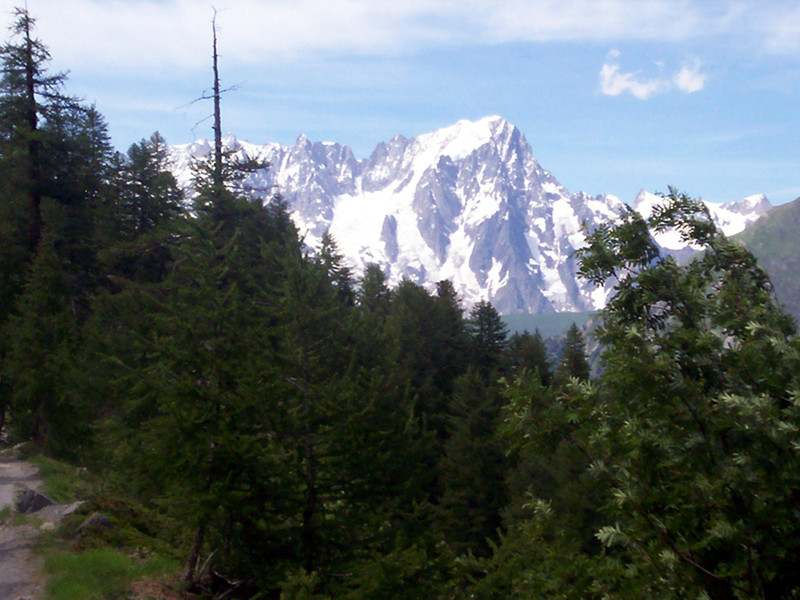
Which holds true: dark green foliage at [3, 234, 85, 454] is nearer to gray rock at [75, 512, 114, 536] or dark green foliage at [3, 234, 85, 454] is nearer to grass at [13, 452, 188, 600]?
grass at [13, 452, 188, 600]

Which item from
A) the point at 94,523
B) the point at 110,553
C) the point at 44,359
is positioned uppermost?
the point at 44,359

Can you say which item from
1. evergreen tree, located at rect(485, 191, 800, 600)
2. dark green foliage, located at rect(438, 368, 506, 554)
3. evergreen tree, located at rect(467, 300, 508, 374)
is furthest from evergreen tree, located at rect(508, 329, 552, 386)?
evergreen tree, located at rect(485, 191, 800, 600)

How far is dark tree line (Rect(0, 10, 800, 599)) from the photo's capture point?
5.45 m

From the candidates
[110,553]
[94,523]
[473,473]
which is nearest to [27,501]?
[94,523]

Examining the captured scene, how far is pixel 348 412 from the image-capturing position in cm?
1357

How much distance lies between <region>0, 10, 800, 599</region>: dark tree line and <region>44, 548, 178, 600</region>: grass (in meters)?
0.82

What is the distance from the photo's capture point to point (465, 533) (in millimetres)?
34625

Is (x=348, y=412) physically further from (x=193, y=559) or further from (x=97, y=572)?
(x=97, y=572)

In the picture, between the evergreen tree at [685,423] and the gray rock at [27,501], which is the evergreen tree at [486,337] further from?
the evergreen tree at [685,423]

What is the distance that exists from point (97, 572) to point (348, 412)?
17.4 feet

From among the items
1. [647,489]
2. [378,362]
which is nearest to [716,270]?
[647,489]

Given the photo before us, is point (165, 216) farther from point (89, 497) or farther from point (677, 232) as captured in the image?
point (677, 232)

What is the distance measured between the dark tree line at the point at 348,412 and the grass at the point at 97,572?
0.82 meters

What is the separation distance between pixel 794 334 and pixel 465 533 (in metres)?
31.2
